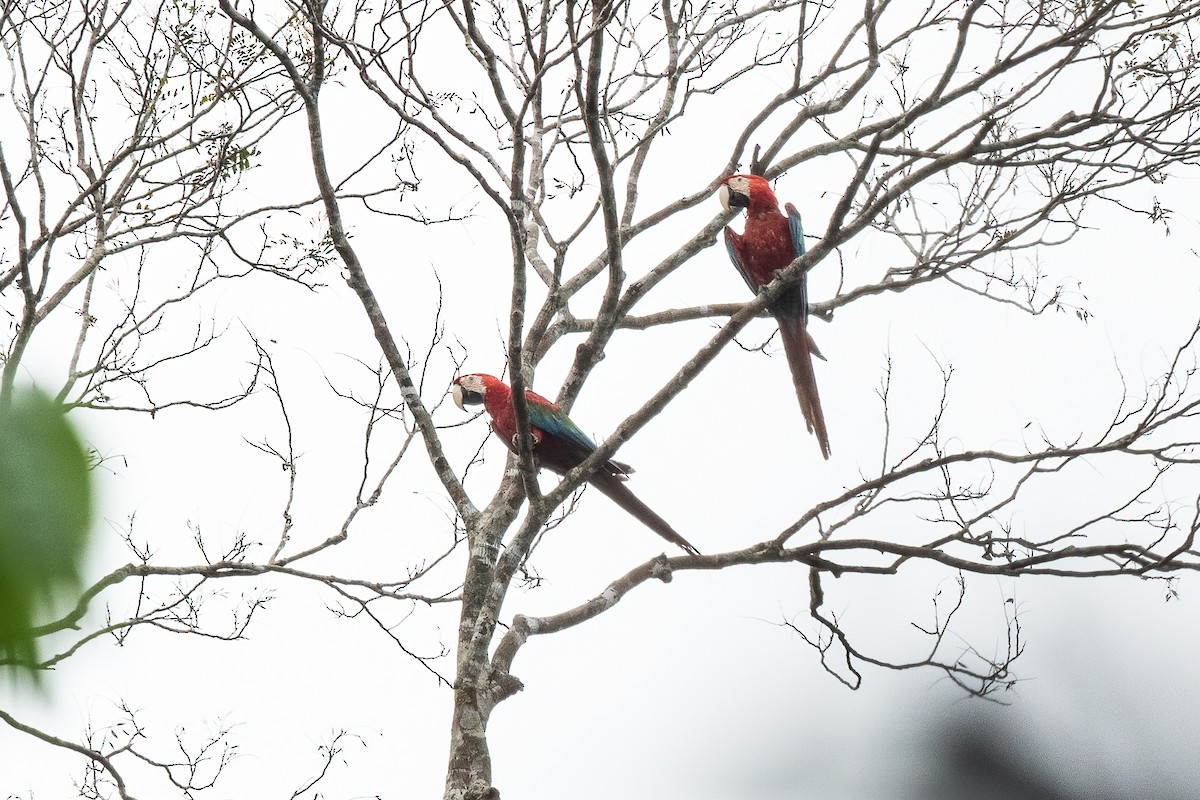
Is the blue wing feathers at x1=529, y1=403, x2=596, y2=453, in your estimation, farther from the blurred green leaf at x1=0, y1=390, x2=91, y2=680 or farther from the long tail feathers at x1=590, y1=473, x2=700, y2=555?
the blurred green leaf at x1=0, y1=390, x2=91, y2=680

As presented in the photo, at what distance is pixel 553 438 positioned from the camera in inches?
186

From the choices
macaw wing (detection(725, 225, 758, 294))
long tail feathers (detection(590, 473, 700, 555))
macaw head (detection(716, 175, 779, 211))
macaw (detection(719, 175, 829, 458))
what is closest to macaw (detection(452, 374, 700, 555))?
→ long tail feathers (detection(590, 473, 700, 555))

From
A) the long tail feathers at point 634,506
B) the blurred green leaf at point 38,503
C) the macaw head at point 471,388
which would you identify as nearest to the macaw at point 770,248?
the long tail feathers at point 634,506

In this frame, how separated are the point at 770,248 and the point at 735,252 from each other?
20cm

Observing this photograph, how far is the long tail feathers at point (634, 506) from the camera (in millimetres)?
4336

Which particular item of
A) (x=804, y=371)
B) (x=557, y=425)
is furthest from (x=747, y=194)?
(x=557, y=425)

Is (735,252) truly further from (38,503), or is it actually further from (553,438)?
(38,503)

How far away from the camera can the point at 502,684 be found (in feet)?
13.9

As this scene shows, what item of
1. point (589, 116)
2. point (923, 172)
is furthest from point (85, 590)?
point (923, 172)

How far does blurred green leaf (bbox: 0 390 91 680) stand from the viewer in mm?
382

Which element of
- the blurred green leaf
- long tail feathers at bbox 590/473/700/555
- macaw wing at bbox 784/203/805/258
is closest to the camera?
the blurred green leaf

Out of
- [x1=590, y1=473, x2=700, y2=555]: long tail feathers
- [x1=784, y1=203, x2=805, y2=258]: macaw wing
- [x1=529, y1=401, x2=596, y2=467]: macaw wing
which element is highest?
[x1=784, y1=203, x2=805, y2=258]: macaw wing

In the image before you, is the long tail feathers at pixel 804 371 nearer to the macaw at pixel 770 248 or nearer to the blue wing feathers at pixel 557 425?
the macaw at pixel 770 248

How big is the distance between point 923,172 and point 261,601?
3114 millimetres
